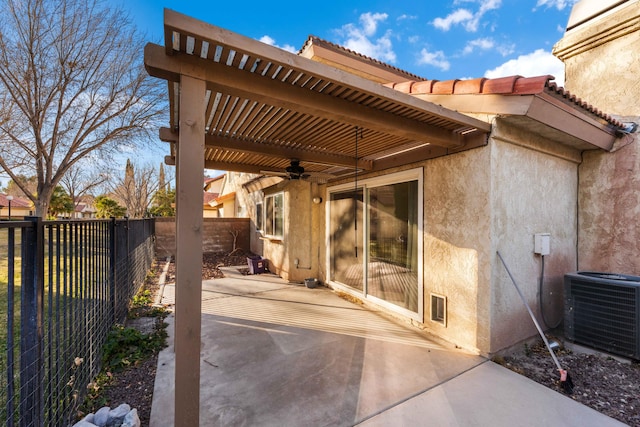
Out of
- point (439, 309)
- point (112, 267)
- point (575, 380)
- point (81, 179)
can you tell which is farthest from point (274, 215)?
point (81, 179)

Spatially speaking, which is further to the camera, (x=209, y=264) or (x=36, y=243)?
(x=209, y=264)

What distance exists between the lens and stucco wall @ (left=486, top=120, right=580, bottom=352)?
147 inches

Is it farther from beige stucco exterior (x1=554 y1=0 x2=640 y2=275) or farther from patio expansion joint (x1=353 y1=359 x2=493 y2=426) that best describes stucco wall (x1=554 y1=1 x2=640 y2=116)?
patio expansion joint (x1=353 y1=359 x2=493 y2=426)

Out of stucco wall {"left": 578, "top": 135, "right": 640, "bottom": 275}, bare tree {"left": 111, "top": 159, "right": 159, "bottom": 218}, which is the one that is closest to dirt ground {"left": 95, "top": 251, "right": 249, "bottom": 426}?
stucco wall {"left": 578, "top": 135, "right": 640, "bottom": 275}

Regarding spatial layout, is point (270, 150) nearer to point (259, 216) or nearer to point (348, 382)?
point (348, 382)

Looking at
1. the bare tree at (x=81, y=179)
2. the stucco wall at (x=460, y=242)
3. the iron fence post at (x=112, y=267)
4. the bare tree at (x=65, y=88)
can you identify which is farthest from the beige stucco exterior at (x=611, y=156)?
the bare tree at (x=81, y=179)

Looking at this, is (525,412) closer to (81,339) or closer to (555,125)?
(555,125)

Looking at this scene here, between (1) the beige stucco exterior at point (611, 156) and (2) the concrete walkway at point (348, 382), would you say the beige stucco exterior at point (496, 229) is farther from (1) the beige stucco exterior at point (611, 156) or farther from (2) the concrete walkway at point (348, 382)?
(2) the concrete walkway at point (348, 382)

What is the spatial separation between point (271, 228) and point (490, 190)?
688 cm

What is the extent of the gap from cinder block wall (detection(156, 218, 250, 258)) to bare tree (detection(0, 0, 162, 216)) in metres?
4.20

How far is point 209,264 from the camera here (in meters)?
10.2

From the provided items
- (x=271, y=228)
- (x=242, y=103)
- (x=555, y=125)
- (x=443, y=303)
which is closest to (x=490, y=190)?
(x=555, y=125)

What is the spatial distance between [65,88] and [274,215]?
8.77 meters

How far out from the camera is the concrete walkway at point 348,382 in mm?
2633
